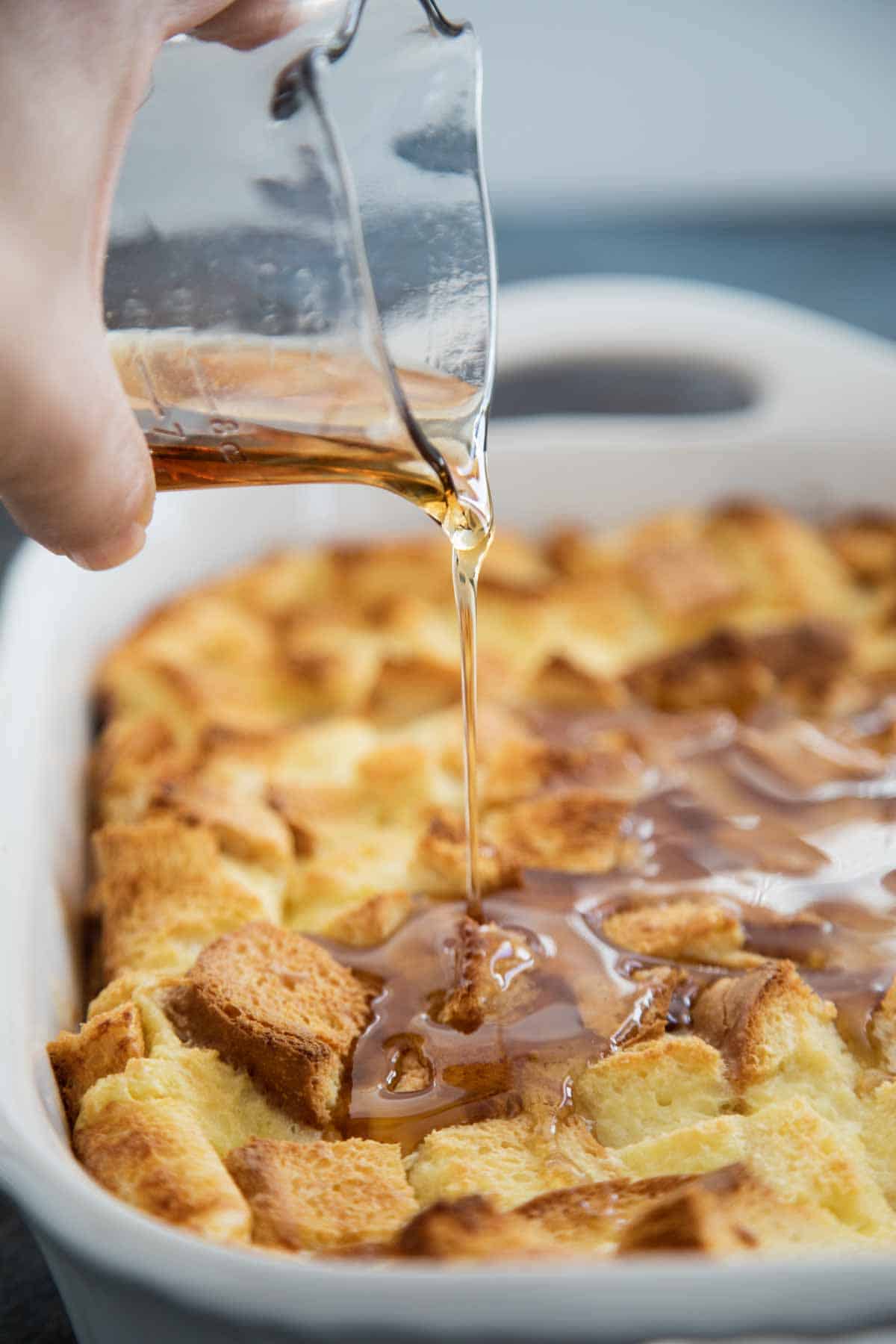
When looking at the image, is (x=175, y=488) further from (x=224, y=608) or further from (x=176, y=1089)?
(x=224, y=608)

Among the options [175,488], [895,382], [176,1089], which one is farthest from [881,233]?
[176,1089]

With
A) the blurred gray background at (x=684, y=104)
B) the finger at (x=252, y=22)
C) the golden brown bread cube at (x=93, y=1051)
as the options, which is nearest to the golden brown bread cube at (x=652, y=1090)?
the golden brown bread cube at (x=93, y=1051)

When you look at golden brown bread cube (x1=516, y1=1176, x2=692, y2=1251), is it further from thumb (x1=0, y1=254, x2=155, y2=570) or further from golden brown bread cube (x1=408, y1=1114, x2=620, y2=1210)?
thumb (x1=0, y1=254, x2=155, y2=570)

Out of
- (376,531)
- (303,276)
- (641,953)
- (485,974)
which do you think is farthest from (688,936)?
(376,531)

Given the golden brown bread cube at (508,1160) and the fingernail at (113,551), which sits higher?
the fingernail at (113,551)

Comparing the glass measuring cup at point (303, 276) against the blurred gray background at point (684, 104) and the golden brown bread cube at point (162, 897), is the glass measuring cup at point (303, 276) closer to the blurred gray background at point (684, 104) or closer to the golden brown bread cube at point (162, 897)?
the golden brown bread cube at point (162, 897)

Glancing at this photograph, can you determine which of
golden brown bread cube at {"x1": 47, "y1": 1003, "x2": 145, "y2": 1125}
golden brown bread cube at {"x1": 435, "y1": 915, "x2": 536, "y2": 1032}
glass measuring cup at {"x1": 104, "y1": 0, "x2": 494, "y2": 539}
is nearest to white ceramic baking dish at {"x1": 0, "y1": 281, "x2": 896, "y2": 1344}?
golden brown bread cube at {"x1": 47, "y1": 1003, "x2": 145, "y2": 1125}
